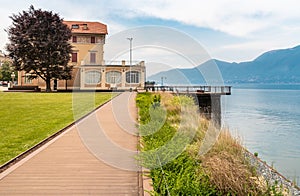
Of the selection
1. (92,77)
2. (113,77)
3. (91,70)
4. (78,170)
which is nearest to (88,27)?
(91,70)

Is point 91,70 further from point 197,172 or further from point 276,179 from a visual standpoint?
point 197,172

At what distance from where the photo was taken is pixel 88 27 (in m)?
51.2

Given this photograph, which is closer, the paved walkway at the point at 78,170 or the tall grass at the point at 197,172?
the tall grass at the point at 197,172

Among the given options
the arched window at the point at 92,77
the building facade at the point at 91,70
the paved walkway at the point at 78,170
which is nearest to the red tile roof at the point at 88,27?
the building facade at the point at 91,70

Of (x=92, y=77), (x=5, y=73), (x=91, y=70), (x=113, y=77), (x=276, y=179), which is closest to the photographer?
(x=276, y=179)

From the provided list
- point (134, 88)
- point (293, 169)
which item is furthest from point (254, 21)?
point (293, 169)

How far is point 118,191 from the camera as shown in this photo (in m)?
4.76

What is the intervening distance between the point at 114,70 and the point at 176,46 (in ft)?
102

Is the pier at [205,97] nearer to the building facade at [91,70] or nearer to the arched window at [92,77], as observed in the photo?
the building facade at [91,70]

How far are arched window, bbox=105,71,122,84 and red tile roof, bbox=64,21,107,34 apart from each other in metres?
9.27

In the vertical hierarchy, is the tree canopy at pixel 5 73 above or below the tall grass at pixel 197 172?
above

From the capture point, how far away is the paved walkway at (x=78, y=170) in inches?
190

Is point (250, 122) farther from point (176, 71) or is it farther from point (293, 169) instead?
point (176, 71)

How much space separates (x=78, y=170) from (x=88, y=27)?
47.9m
